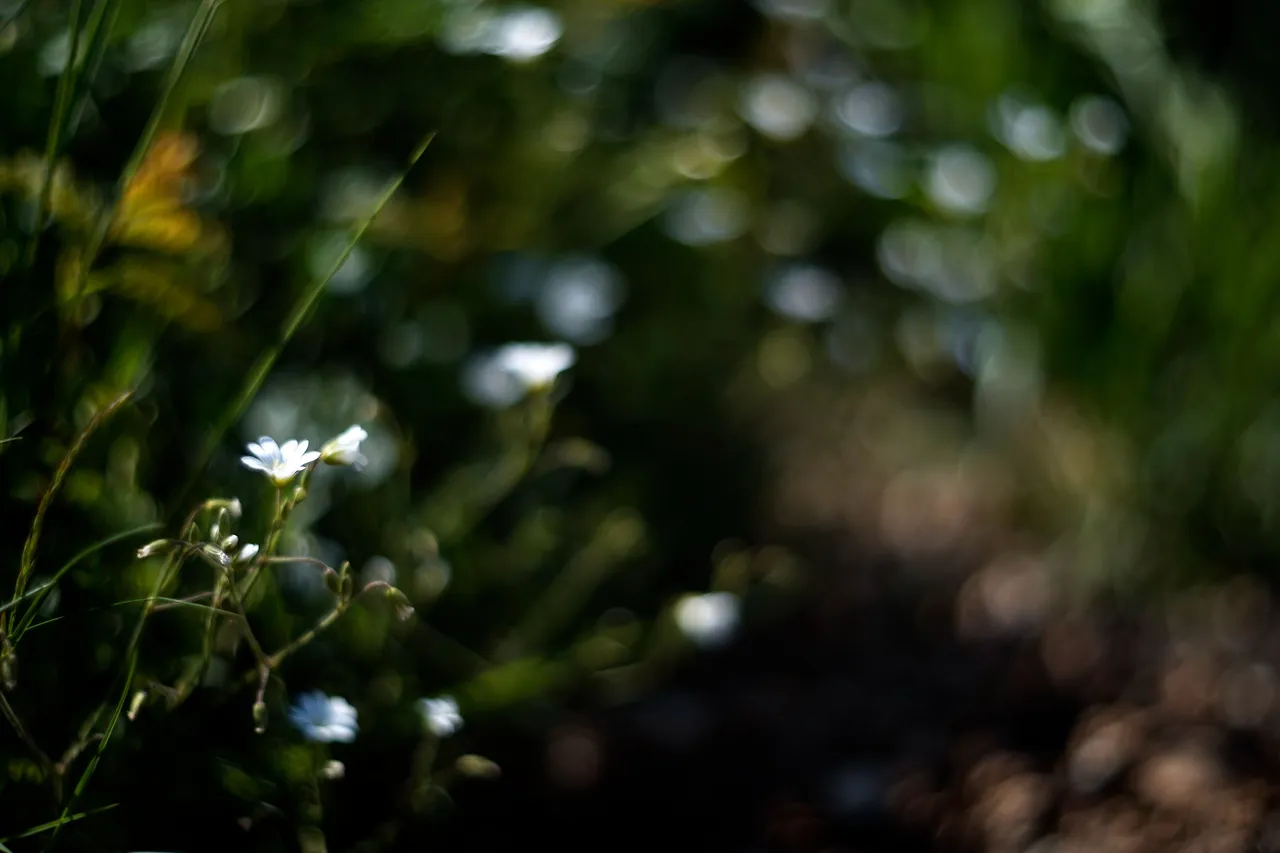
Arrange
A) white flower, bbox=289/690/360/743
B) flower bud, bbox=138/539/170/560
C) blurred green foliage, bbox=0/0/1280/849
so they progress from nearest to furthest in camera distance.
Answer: flower bud, bbox=138/539/170/560, white flower, bbox=289/690/360/743, blurred green foliage, bbox=0/0/1280/849

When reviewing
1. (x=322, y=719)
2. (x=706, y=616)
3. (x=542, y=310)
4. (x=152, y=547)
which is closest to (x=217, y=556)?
(x=152, y=547)

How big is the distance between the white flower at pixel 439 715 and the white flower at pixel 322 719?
69mm

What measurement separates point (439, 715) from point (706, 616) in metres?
0.35

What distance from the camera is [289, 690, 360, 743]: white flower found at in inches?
40.4

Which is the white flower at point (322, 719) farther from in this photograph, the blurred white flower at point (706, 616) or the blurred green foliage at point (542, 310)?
the blurred white flower at point (706, 616)

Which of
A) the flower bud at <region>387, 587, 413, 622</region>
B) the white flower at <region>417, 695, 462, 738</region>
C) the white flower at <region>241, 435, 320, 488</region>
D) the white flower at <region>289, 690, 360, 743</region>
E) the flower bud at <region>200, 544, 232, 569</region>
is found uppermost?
the white flower at <region>241, 435, 320, 488</region>

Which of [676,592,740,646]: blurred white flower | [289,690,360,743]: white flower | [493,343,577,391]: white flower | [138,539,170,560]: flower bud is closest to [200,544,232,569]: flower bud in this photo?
[138,539,170,560]: flower bud

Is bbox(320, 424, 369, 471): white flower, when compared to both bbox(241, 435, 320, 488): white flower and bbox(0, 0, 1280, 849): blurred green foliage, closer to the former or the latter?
bbox(241, 435, 320, 488): white flower

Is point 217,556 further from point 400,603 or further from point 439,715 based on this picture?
point 439,715

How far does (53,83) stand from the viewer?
1443 mm

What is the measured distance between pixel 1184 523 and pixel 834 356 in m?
0.64

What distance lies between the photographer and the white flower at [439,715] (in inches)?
43.3

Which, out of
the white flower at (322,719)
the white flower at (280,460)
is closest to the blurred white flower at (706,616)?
the white flower at (322,719)

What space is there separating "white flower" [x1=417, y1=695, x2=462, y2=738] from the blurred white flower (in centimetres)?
31
